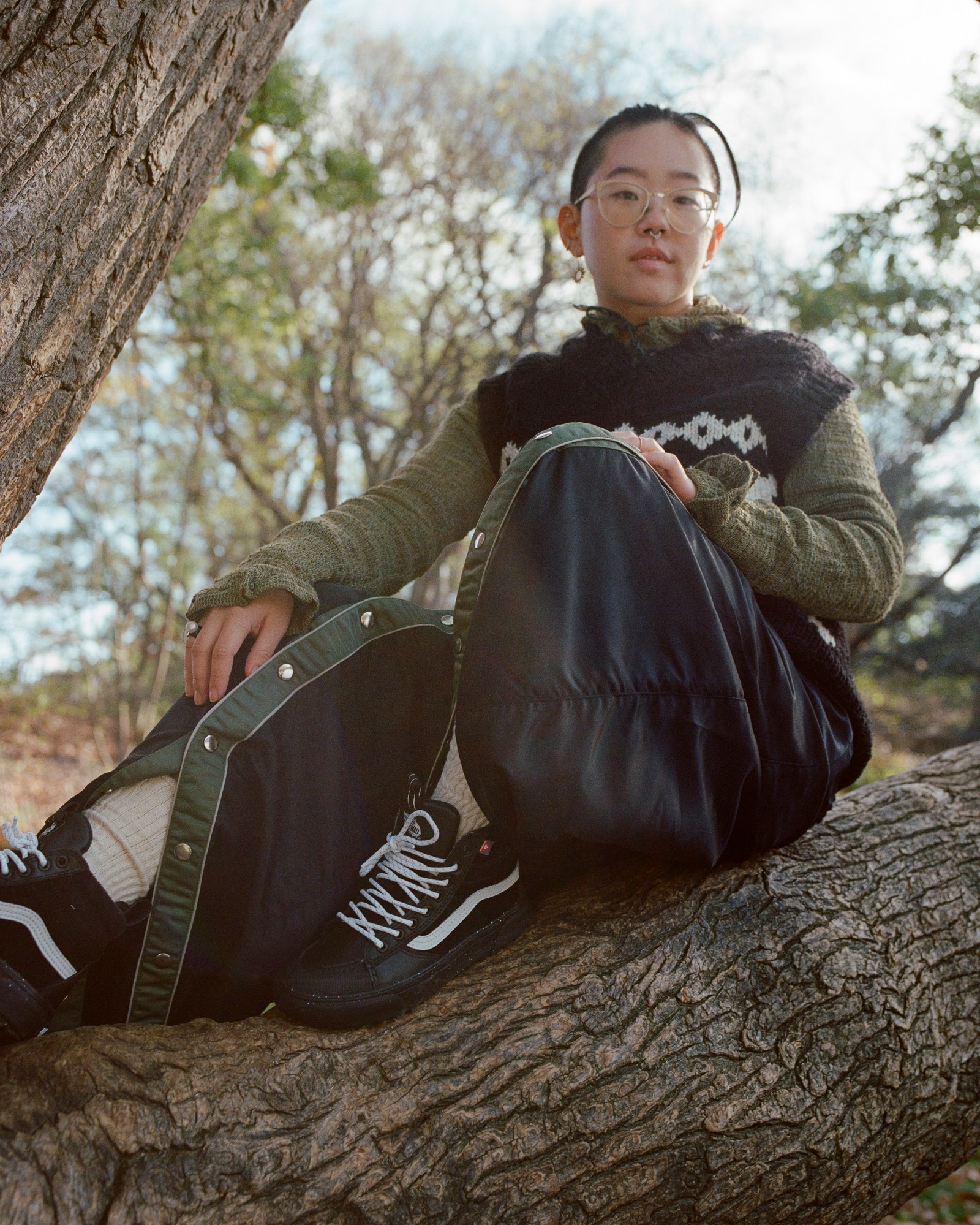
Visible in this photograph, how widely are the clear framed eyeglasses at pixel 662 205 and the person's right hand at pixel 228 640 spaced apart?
120 cm

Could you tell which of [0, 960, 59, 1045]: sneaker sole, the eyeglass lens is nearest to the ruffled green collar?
the eyeglass lens

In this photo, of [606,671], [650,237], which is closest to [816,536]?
[606,671]

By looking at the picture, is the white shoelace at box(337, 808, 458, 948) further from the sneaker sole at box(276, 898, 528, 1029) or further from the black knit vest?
the black knit vest

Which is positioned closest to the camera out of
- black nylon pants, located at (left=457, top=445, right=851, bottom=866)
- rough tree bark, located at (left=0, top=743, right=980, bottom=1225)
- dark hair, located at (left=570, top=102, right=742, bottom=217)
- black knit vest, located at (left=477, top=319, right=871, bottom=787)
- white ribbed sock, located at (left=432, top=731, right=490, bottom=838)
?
rough tree bark, located at (left=0, top=743, right=980, bottom=1225)

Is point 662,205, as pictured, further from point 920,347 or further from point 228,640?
point 920,347

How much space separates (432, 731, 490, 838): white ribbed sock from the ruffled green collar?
101cm

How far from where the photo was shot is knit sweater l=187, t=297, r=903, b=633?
149 cm

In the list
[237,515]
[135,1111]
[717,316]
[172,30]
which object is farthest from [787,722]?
[237,515]

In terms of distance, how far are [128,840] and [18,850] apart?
0.14 meters

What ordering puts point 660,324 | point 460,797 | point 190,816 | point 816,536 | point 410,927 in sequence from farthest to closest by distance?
1. point 660,324
2. point 816,536
3. point 460,797
4. point 410,927
5. point 190,816

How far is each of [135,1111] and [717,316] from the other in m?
1.78

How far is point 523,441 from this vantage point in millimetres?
1996

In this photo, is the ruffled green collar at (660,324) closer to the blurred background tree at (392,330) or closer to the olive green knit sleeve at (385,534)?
the olive green knit sleeve at (385,534)

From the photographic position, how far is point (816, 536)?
1569 millimetres
